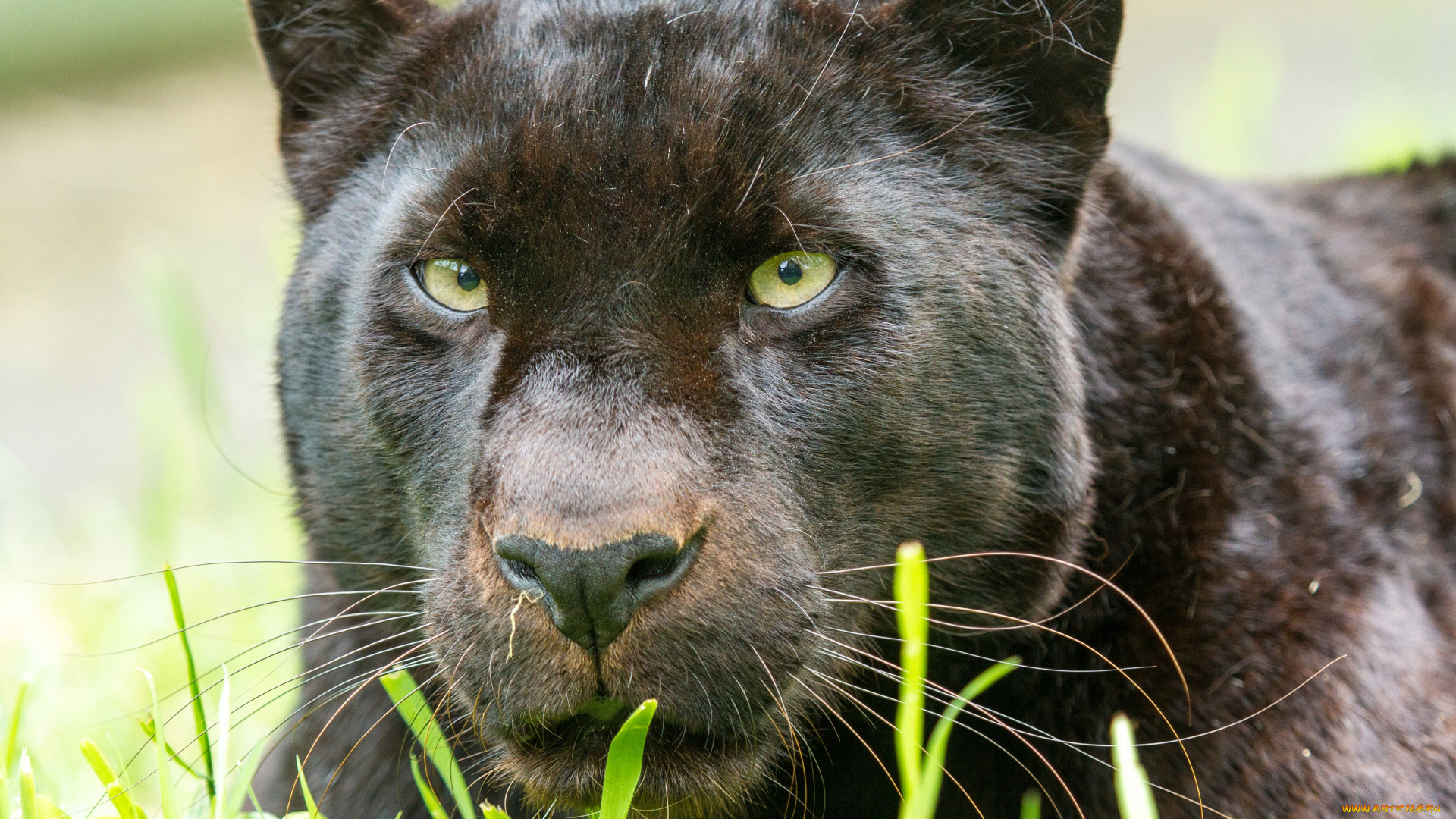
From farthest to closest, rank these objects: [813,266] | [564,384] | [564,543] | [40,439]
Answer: [40,439] → [813,266] → [564,384] → [564,543]

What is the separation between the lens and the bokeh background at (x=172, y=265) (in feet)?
11.6

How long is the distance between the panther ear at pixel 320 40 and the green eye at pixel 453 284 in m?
0.56

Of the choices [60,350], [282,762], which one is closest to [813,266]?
[282,762]

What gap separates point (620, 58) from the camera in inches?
76.4

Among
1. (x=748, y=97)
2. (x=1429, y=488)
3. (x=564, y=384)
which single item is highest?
(x=748, y=97)

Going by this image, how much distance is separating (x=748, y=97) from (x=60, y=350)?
728cm

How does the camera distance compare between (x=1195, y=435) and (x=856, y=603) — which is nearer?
(x=856, y=603)

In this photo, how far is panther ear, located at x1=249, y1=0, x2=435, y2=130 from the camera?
2.31 metres

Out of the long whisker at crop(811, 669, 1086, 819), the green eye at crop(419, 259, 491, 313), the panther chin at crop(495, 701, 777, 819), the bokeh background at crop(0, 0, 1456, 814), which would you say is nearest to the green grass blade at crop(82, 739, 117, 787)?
the bokeh background at crop(0, 0, 1456, 814)

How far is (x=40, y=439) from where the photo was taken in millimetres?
6926

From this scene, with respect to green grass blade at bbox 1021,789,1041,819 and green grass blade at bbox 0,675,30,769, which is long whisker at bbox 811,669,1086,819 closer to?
green grass blade at bbox 1021,789,1041,819

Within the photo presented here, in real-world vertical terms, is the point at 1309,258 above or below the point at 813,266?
below

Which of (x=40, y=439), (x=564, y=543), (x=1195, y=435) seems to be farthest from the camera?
(x=40, y=439)

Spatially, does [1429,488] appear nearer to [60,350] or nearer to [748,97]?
[748,97]
